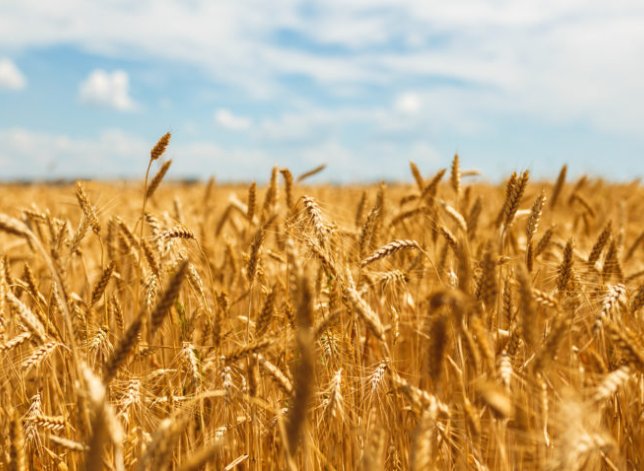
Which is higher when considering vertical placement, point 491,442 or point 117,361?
point 117,361

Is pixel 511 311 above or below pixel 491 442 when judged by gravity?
above

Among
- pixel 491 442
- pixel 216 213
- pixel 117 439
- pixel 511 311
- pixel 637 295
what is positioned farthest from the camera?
pixel 216 213

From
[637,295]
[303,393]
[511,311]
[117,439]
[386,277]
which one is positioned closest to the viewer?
[303,393]

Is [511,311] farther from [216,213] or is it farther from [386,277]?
[216,213]

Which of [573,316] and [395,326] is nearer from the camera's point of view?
[573,316]

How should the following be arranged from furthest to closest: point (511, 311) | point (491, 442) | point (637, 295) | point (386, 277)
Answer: point (386, 277)
point (511, 311)
point (637, 295)
point (491, 442)

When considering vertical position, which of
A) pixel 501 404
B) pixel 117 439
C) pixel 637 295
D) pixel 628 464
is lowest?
pixel 628 464

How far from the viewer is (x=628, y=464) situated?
77.2 inches

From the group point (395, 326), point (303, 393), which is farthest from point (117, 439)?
point (395, 326)

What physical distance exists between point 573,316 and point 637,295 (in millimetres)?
194

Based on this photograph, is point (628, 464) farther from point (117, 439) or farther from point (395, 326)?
point (117, 439)

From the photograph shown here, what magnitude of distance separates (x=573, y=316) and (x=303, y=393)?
3.90ft

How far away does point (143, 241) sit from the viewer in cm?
204

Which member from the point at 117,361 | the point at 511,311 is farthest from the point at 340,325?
the point at 117,361
